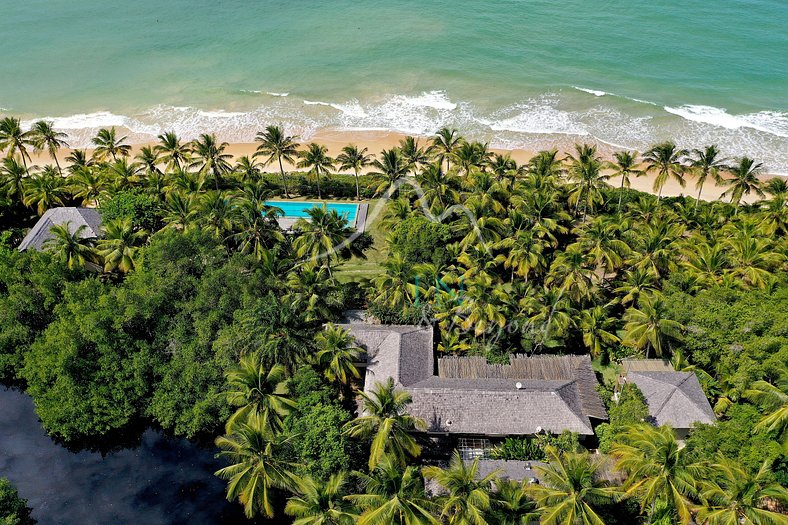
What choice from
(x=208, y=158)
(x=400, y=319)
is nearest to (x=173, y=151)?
(x=208, y=158)

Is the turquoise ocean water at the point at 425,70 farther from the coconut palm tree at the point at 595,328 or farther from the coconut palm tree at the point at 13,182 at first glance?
the coconut palm tree at the point at 595,328

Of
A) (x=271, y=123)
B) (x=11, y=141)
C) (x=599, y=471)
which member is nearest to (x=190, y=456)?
(x=599, y=471)

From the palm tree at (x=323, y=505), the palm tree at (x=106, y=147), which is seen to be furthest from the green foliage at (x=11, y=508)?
the palm tree at (x=106, y=147)

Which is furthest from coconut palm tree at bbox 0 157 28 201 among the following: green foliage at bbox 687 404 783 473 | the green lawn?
green foliage at bbox 687 404 783 473

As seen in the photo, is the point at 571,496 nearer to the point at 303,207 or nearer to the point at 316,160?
the point at 316,160

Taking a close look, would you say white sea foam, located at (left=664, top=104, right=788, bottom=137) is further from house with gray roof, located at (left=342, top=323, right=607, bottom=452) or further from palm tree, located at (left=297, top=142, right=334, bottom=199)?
house with gray roof, located at (left=342, top=323, right=607, bottom=452)

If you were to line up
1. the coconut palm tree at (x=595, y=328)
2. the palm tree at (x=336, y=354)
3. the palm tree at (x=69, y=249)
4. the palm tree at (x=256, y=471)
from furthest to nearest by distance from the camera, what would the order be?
the palm tree at (x=69, y=249) → the coconut palm tree at (x=595, y=328) → the palm tree at (x=336, y=354) → the palm tree at (x=256, y=471)

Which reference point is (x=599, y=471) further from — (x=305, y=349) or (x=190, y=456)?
(x=190, y=456)
